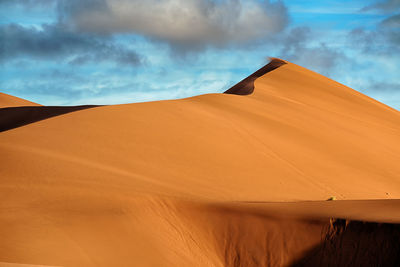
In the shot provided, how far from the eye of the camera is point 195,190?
11.8 meters

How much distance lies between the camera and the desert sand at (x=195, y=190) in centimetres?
887

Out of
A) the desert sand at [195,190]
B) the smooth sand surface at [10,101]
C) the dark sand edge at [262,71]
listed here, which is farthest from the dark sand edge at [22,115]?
the dark sand edge at [262,71]

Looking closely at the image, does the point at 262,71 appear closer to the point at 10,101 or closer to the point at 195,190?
the point at 10,101

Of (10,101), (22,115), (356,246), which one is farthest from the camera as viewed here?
(10,101)

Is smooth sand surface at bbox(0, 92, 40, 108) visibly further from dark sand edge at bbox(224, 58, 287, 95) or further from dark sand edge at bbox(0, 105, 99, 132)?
dark sand edge at bbox(224, 58, 287, 95)

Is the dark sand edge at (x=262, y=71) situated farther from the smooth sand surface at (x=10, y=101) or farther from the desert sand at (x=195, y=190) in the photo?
the smooth sand surface at (x=10, y=101)

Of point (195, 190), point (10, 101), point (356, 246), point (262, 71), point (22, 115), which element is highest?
point (262, 71)

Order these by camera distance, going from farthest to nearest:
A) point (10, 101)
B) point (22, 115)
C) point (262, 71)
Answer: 1. point (10, 101)
2. point (262, 71)
3. point (22, 115)

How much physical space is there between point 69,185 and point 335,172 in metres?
9.15

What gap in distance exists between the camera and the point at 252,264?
962 cm

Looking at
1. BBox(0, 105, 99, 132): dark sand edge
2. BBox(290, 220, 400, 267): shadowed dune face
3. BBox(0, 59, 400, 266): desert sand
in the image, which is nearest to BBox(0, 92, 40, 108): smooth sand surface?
BBox(0, 105, 99, 132): dark sand edge

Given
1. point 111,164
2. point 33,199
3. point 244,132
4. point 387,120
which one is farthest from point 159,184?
point 387,120

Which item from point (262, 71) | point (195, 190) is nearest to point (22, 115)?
point (195, 190)

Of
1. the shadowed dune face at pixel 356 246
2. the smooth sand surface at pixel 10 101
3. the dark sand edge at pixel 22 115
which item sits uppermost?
the smooth sand surface at pixel 10 101
